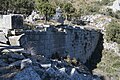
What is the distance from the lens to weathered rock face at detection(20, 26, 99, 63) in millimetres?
29766

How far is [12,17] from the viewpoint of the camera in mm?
25172

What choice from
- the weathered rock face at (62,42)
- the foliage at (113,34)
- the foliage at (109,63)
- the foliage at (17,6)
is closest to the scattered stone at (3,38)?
the weathered rock face at (62,42)

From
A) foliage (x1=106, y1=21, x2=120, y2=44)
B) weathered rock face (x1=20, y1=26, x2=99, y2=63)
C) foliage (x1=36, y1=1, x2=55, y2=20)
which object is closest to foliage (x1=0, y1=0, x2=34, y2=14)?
foliage (x1=36, y1=1, x2=55, y2=20)

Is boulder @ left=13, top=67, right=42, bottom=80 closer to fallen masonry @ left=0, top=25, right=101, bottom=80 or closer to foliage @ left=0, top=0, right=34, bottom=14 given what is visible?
fallen masonry @ left=0, top=25, right=101, bottom=80

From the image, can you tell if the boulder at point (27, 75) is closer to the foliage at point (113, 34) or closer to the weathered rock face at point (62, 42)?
the weathered rock face at point (62, 42)

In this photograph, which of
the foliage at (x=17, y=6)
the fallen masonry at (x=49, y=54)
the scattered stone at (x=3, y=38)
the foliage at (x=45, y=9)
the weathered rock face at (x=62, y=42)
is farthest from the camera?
the foliage at (x=45, y=9)

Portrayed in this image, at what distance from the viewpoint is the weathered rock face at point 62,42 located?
1172 inches

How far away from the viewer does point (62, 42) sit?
128 feet

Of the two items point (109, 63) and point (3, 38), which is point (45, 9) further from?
point (3, 38)

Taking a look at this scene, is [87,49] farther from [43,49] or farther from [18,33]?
[18,33]

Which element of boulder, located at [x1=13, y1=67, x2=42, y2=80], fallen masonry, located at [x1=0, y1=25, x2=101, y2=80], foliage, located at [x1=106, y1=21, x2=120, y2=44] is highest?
boulder, located at [x1=13, y1=67, x2=42, y2=80]

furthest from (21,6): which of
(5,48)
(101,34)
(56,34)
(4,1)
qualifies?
(5,48)

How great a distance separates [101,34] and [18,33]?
31.2 meters

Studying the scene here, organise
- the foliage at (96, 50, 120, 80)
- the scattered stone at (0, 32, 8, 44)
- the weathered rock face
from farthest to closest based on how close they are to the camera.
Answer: the foliage at (96, 50, 120, 80)
the weathered rock face
the scattered stone at (0, 32, 8, 44)
